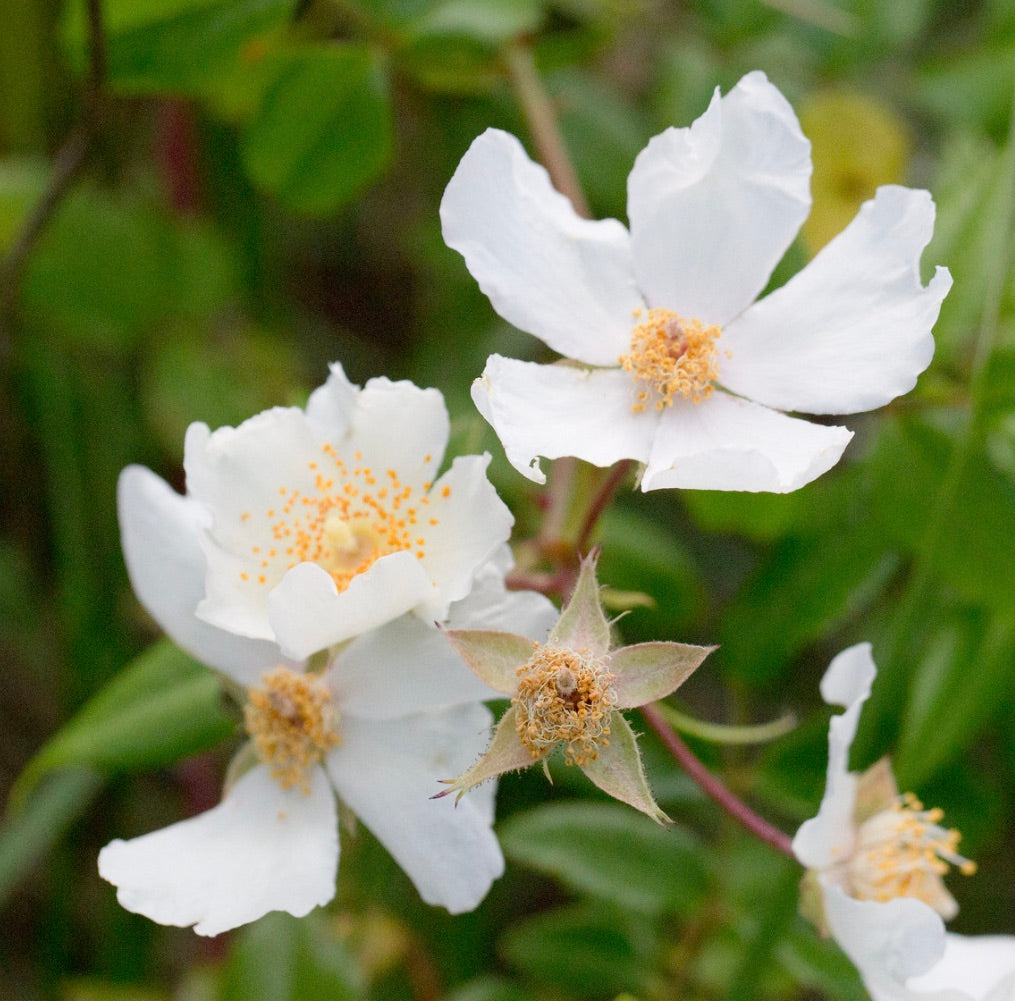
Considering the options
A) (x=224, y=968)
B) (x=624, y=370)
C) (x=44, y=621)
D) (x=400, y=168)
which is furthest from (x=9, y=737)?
(x=624, y=370)

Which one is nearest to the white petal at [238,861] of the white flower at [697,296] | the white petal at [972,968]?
the white flower at [697,296]

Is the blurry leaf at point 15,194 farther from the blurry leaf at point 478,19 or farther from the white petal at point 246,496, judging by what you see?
the white petal at point 246,496

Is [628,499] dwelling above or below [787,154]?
below

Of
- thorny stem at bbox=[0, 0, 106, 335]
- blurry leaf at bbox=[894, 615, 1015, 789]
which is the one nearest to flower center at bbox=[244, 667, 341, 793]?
blurry leaf at bbox=[894, 615, 1015, 789]

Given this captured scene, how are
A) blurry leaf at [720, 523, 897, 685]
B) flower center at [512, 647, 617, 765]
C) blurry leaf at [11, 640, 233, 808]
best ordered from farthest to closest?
blurry leaf at [720, 523, 897, 685]
blurry leaf at [11, 640, 233, 808]
flower center at [512, 647, 617, 765]

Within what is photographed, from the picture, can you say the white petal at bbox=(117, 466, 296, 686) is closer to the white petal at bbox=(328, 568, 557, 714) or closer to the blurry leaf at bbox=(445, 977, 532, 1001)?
the white petal at bbox=(328, 568, 557, 714)

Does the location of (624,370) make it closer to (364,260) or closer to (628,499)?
(628,499)
